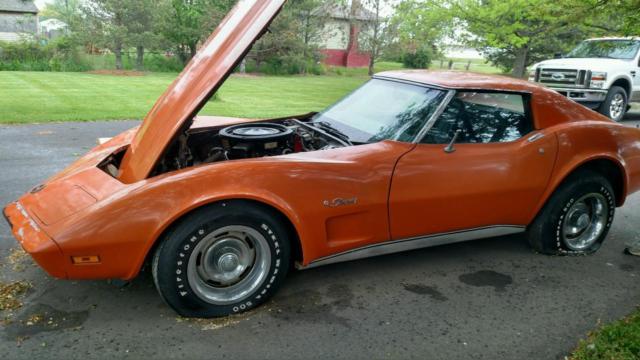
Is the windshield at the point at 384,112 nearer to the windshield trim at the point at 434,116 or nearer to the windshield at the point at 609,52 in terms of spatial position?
the windshield trim at the point at 434,116

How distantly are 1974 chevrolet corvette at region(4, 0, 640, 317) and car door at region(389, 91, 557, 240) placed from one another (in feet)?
0.03

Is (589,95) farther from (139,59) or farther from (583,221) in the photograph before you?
(139,59)

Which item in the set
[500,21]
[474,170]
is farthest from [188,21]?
[474,170]

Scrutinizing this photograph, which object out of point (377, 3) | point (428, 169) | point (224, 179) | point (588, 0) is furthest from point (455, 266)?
point (377, 3)

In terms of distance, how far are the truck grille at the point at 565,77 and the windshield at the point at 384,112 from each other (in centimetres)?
918

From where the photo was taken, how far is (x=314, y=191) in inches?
117

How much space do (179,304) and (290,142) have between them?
145 centimetres

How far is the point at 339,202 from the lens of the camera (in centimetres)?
306

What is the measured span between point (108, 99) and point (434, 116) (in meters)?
11.2

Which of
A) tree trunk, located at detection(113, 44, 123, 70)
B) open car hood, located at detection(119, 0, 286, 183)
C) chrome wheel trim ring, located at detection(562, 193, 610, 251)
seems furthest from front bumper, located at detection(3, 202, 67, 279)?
tree trunk, located at detection(113, 44, 123, 70)

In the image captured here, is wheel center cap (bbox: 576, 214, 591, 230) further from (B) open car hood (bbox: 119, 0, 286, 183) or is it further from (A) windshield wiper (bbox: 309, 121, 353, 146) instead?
(B) open car hood (bbox: 119, 0, 286, 183)

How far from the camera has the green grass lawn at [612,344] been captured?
2.60 meters

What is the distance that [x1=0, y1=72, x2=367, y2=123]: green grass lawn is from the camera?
9.98 metres

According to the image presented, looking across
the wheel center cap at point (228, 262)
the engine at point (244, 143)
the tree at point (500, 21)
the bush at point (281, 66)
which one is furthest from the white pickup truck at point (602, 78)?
the bush at point (281, 66)
